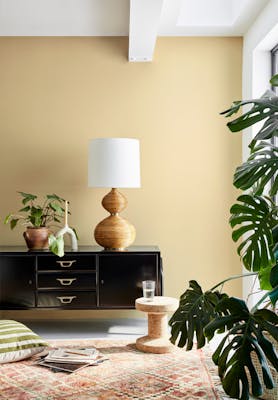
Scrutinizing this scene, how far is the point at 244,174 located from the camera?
6.68 feet

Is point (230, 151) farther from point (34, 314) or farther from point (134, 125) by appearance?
point (34, 314)

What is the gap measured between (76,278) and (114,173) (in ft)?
2.65

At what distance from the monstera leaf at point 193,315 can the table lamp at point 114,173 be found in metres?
1.47

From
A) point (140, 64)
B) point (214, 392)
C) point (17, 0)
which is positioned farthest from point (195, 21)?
point (214, 392)

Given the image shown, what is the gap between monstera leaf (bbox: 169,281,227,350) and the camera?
98.0 inches

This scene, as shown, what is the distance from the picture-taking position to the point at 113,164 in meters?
3.94

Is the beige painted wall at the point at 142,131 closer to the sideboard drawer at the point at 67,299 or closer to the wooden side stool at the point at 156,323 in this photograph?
the sideboard drawer at the point at 67,299

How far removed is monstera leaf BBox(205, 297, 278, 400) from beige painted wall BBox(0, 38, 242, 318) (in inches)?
96.5

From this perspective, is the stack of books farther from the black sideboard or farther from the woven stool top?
the black sideboard

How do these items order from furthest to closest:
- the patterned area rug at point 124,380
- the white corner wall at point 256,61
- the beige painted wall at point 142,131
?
the beige painted wall at point 142,131, the white corner wall at point 256,61, the patterned area rug at point 124,380

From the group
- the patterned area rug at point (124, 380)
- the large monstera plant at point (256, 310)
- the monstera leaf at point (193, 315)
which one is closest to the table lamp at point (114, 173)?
the patterned area rug at point (124, 380)

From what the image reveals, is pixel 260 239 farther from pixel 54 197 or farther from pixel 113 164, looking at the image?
pixel 54 197

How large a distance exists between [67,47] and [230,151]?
1.56 meters

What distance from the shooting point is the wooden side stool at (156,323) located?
339 centimetres
